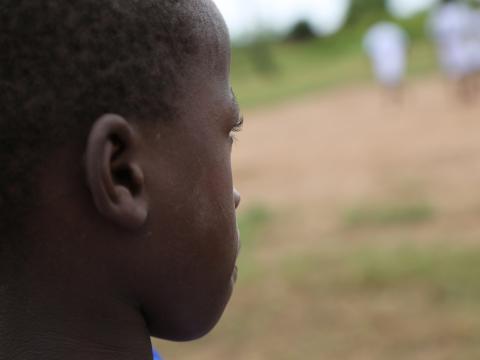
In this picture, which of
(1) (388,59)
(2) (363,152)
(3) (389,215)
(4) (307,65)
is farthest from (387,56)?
(4) (307,65)

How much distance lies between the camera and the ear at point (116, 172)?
0.89 metres

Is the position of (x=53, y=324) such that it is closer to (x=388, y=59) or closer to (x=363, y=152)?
(x=363, y=152)

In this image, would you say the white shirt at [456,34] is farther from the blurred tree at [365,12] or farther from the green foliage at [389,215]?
the blurred tree at [365,12]

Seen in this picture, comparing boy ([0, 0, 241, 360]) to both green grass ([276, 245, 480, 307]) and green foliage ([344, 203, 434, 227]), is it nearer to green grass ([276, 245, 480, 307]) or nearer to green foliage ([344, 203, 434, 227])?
green grass ([276, 245, 480, 307])

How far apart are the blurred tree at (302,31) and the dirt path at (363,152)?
64.3 feet

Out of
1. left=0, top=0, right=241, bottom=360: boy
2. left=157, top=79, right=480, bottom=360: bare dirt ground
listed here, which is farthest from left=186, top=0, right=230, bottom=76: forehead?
left=157, top=79, right=480, bottom=360: bare dirt ground

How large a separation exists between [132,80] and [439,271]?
3590 mm

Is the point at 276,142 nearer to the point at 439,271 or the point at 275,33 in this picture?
the point at 439,271

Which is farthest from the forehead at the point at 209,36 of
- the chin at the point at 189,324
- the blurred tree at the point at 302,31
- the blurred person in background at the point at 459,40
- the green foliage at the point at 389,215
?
the blurred tree at the point at 302,31

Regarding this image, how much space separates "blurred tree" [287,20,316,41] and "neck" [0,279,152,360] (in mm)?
33816

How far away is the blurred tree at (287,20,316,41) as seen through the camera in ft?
112

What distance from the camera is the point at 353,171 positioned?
815 centimetres

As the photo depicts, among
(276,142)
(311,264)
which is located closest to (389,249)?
(311,264)

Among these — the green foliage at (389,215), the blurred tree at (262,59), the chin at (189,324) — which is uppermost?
the chin at (189,324)
